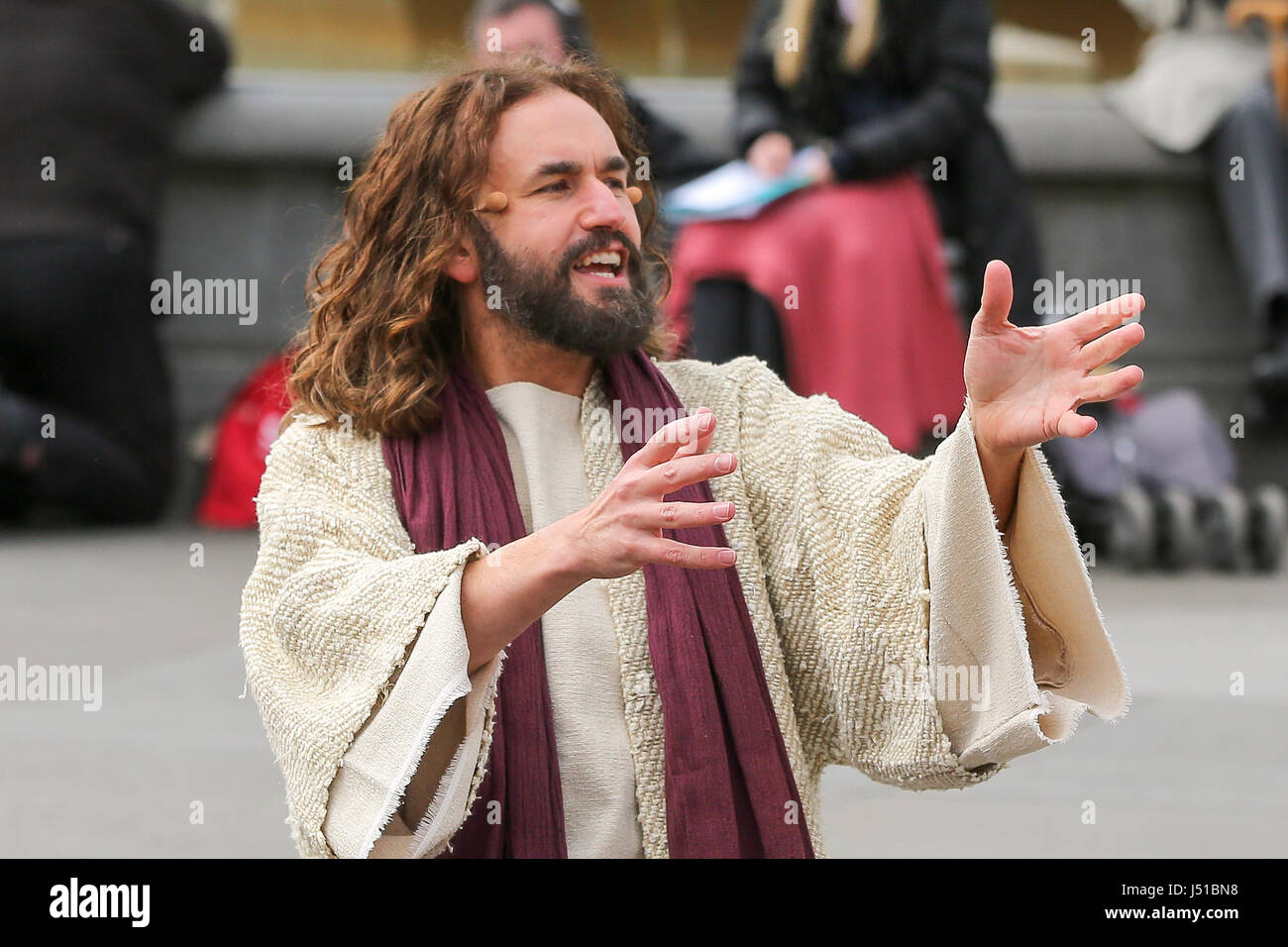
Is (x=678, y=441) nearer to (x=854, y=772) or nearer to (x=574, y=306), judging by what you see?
(x=574, y=306)

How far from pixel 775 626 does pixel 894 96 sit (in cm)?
402

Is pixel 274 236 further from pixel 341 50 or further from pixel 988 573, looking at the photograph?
pixel 988 573

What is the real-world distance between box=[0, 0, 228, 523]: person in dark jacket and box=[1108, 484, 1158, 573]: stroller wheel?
386 cm

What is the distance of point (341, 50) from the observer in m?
8.83

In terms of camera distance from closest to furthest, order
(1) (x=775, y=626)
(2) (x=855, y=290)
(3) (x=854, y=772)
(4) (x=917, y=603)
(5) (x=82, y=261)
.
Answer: (4) (x=917, y=603) < (1) (x=775, y=626) < (3) (x=854, y=772) < (2) (x=855, y=290) < (5) (x=82, y=261)

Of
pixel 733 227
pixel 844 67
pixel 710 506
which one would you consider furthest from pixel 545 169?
pixel 844 67

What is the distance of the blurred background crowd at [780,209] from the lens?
5691 millimetres

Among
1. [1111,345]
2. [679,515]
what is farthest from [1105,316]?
[679,515]

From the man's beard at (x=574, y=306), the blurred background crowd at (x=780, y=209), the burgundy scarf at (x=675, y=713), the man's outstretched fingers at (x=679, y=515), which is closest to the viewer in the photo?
the man's outstretched fingers at (x=679, y=515)

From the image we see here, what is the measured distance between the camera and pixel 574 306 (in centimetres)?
222

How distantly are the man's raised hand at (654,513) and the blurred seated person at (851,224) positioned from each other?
148 inches

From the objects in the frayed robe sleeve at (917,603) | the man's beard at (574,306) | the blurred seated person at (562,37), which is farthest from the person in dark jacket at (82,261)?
the frayed robe sleeve at (917,603)

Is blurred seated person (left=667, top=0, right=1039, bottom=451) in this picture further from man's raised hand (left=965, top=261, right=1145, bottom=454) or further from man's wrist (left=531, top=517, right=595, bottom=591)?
man's wrist (left=531, top=517, right=595, bottom=591)

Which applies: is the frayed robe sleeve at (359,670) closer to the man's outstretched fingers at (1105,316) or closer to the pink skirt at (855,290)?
the man's outstretched fingers at (1105,316)
